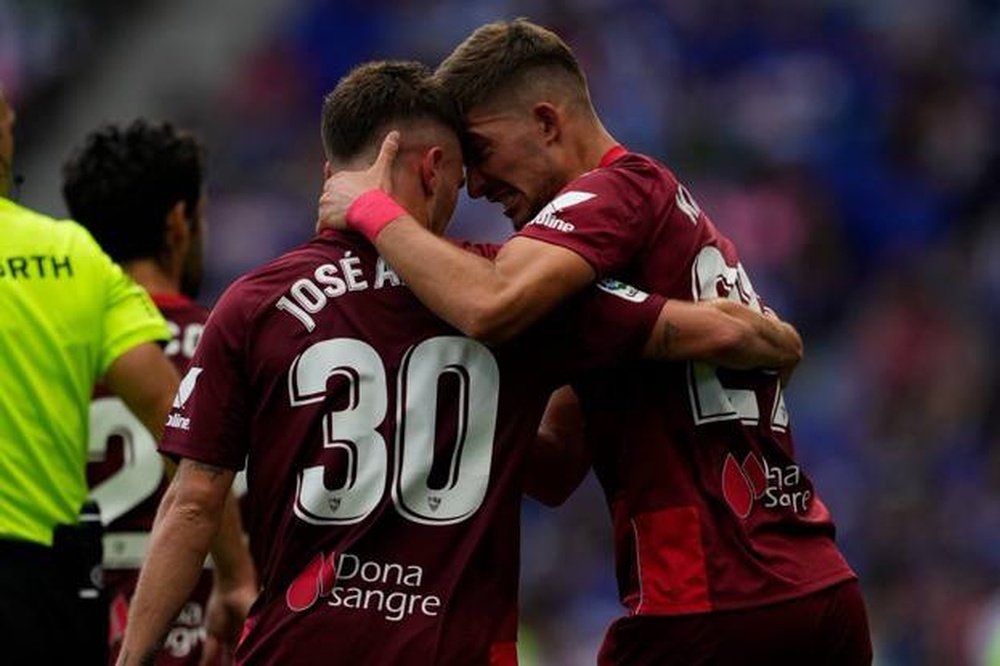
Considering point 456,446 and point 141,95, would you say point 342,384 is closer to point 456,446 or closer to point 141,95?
point 456,446

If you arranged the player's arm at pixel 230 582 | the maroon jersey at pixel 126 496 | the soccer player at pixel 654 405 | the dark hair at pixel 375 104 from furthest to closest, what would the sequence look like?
the maroon jersey at pixel 126 496, the player's arm at pixel 230 582, the dark hair at pixel 375 104, the soccer player at pixel 654 405

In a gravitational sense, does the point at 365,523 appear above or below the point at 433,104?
below

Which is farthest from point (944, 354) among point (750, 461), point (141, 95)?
point (750, 461)

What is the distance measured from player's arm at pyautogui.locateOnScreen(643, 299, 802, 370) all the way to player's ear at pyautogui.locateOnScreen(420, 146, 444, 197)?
58 centimetres

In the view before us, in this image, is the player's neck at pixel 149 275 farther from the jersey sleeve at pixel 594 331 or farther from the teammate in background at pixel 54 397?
the jersey sleeve at pixel 594 331

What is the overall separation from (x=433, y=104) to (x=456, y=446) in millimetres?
771

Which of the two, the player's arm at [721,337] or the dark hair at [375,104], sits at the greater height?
the dark hair at [375,104]

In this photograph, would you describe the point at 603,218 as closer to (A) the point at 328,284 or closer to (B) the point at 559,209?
(B) the point at 559,209

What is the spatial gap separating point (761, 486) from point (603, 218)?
71cm

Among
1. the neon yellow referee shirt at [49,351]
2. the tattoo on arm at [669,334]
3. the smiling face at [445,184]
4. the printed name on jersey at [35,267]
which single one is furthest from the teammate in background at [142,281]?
the tattoo on arm at [669,334]

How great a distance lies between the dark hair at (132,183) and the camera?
674 centimetres

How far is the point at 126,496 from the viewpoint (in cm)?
653

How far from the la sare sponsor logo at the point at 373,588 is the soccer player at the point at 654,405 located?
20.7 inches

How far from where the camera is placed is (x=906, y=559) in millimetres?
12211
